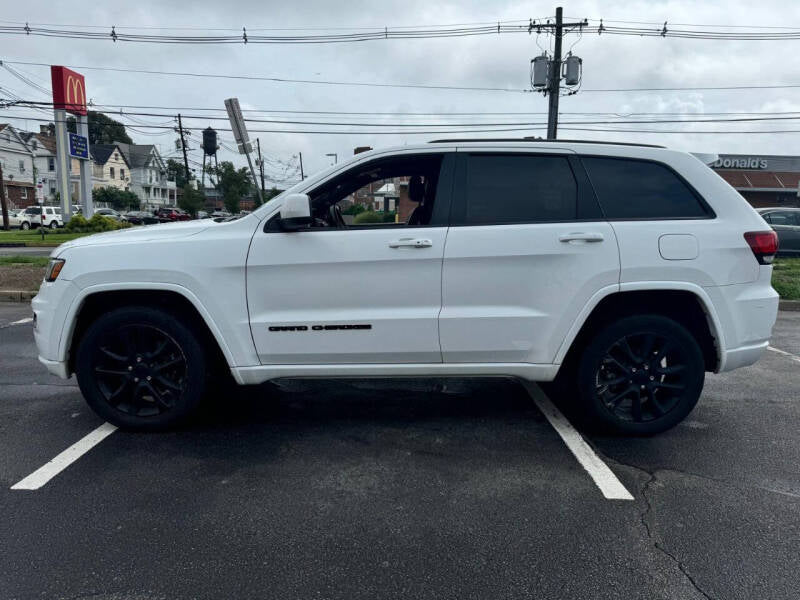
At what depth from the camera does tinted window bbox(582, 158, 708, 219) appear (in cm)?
355

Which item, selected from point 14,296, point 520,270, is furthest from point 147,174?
point 520,270

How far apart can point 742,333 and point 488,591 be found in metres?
2.45

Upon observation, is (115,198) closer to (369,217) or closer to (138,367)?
(138,367)

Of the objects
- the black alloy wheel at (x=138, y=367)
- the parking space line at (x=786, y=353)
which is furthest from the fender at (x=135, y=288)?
the parking space line at (x=786, y=353)

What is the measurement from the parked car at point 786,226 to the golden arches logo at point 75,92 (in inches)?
1311

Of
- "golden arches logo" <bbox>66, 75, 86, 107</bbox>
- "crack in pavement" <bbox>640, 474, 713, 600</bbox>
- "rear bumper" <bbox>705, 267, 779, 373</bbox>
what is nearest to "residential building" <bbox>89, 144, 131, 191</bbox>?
"golden arches logo" <bbox>66, 75, 86, 107</bbox>

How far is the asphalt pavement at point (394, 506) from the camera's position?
2287mm

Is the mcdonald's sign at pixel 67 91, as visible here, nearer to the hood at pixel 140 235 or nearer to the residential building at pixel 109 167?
the hood at pixel 140 235

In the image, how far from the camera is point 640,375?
3.63m

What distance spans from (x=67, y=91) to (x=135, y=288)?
3381cm

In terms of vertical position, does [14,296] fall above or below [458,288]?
below

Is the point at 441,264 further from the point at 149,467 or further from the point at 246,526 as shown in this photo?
the point at 149,467

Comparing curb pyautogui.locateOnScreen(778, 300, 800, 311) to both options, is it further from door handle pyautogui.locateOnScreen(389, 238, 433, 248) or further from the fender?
the fender

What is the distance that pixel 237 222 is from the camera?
3531 millimetres
